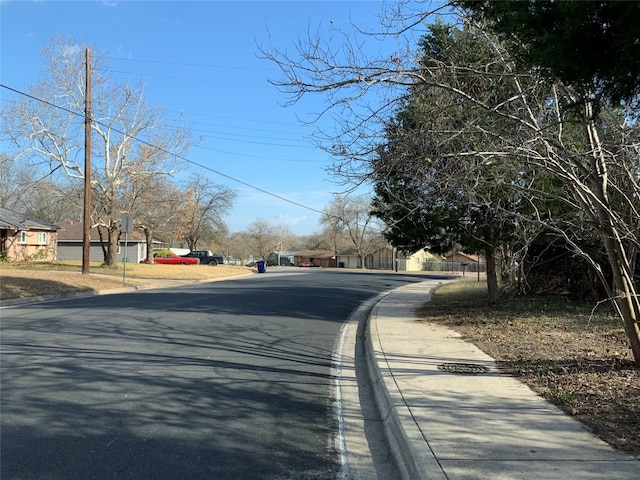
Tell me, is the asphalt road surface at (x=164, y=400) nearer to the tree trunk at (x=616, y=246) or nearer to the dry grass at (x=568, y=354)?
the dry grass at (x=568, y=354)

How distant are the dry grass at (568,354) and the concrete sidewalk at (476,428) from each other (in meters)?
0.26

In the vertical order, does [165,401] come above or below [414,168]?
below

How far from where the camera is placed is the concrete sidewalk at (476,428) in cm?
379

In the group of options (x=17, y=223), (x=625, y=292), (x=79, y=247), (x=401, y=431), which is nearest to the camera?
(x=401, y=431)

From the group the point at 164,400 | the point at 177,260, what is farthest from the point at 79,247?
the point at 164,400

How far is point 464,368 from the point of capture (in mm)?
7324

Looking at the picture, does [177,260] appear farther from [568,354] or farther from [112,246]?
[568,354]

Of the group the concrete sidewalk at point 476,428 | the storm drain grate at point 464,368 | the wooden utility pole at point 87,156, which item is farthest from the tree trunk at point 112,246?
the storm drain grate at point 464,368

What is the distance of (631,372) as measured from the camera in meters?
6.47

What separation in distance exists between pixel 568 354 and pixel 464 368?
1898mm

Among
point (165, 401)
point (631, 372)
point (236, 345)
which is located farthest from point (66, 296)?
point (631, 372)

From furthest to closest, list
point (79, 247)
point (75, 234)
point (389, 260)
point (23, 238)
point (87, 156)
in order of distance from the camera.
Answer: point (389, 260) < point (75, 234) < point (79, 247) < point (23, 238) < point (87, 156)

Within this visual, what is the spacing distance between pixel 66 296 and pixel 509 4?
59.2 feet

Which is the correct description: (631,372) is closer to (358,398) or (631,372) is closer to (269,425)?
(358,398)
